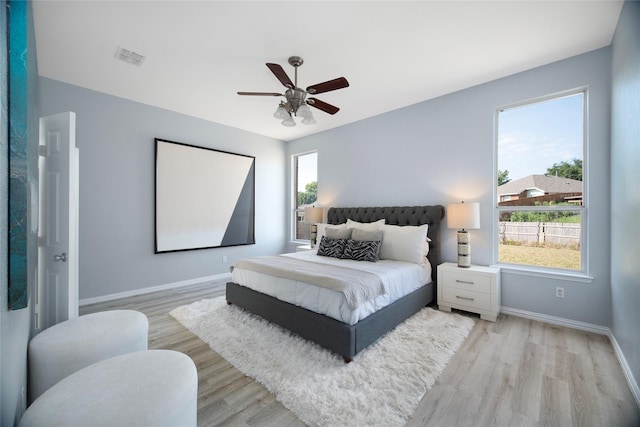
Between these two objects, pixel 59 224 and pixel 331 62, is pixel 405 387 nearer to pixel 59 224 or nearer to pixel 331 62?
pixel 59 224

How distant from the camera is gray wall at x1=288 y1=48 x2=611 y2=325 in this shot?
2598 millimetres

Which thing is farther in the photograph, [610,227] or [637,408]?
[610,227]

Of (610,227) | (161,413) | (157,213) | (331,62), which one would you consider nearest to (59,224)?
(161,413)

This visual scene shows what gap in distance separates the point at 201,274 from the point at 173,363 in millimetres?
3533

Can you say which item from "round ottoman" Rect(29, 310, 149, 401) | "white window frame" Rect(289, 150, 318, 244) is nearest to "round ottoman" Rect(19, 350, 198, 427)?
"round ottoman" Rect(29, 310, 149, 401)

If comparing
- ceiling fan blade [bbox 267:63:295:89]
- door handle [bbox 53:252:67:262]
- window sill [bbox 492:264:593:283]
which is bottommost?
window sill [bbox 492:264:593:283]

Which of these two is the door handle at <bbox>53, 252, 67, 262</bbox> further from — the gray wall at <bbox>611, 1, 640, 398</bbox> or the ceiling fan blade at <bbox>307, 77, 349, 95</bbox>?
the gray wall at <bbox>611, 1, 640, 398</bbox>

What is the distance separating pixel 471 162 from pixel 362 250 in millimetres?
1854

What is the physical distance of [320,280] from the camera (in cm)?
229

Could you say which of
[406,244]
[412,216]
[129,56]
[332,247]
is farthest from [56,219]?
[412,216]

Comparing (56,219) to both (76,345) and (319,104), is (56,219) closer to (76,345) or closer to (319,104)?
(76,345)

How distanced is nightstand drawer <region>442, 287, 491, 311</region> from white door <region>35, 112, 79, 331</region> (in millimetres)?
3620

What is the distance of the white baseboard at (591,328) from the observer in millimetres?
1763

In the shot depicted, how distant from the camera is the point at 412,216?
3756 millimetres
